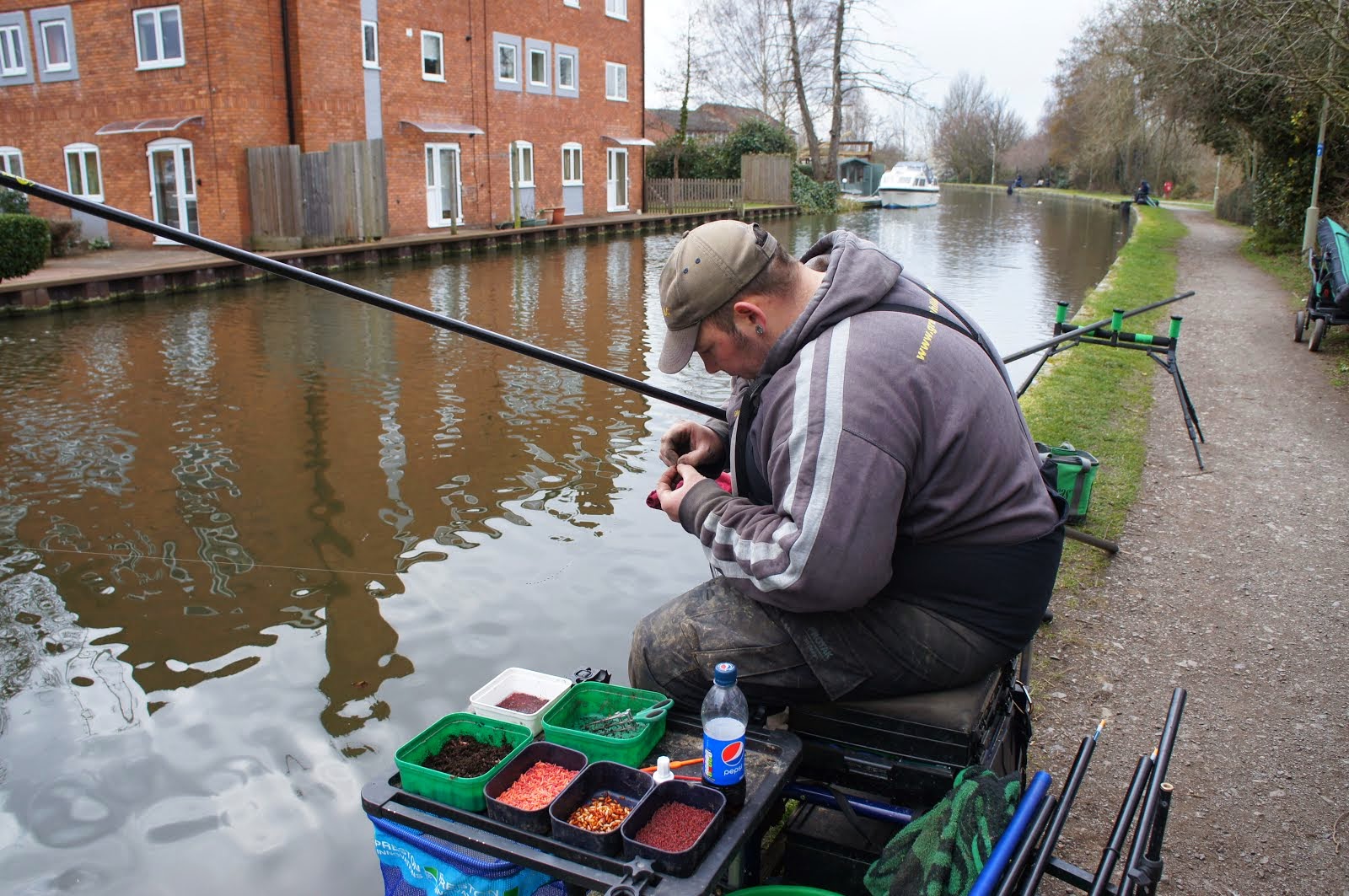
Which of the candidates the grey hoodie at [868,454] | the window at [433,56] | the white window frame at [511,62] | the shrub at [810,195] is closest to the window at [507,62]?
the white window frame at [511,62]

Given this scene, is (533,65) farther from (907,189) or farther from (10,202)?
(907,189)

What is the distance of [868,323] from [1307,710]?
2752 millimetres

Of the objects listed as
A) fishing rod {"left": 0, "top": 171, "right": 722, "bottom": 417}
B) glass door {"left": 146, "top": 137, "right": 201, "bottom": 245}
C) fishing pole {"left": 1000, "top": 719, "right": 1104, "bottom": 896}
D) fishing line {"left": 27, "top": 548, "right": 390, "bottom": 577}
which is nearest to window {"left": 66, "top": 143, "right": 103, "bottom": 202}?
glass door {"left": 146, "top": 137, "right": 201, "bottom": 245}

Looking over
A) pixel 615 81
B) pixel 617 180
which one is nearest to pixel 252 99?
pixel 615 81

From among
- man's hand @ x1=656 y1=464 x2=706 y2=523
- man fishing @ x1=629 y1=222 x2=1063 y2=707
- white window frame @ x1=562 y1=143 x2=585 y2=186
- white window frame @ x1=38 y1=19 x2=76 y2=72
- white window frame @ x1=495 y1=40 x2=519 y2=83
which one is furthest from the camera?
white window frame @ x1=562 y1=143 x2=585 y2=186

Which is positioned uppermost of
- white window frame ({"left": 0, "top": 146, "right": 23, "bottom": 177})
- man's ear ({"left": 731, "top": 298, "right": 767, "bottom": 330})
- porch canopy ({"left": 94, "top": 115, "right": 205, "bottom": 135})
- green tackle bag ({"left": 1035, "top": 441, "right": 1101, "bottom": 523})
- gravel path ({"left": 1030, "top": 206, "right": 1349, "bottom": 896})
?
porch canopy ({"left": 94, "top": 115, "right": 205, "bottom": 135})

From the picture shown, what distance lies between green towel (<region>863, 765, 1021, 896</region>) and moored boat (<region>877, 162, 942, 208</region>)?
185ft

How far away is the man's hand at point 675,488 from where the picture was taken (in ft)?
8.98

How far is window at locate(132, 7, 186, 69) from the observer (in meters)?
21.8

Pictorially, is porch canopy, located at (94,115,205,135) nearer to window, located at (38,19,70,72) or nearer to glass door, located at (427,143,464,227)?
window, located at (38,19,70,72)

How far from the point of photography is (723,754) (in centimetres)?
232

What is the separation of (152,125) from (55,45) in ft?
13.0

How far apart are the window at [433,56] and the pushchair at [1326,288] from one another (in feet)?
70.1

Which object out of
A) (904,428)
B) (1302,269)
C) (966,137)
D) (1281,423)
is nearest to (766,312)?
(904,428)
